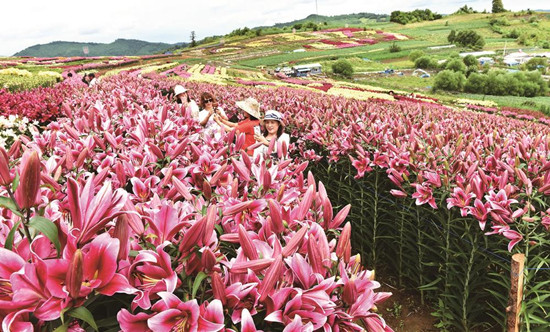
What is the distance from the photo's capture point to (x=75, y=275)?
2.21 ft

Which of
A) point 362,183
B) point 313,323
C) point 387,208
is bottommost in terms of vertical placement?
point 387,208

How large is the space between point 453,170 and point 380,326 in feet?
7.42

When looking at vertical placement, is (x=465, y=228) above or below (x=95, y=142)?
below

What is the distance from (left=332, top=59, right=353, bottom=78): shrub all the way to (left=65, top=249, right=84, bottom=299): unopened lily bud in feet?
121

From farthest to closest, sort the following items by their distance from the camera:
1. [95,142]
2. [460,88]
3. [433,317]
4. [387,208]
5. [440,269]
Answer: [460,88] < [387,208] < [433,317] < [440,269] < [95,142]

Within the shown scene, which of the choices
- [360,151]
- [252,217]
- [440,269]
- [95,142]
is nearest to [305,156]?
[360,151]

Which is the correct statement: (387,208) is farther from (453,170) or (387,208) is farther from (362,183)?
(453,170)

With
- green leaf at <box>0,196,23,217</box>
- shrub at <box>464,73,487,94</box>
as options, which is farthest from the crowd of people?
shrub at <box>464,73,487,94</box>

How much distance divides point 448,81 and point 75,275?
1351 inches

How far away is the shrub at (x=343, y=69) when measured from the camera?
1396 inches

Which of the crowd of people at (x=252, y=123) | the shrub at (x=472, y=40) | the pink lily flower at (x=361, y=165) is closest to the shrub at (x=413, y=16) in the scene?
the shrub at (x=472, y=40)

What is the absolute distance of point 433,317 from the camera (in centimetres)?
349

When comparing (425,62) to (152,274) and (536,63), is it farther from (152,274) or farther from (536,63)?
(152,274)

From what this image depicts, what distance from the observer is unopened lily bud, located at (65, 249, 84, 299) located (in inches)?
26.0
